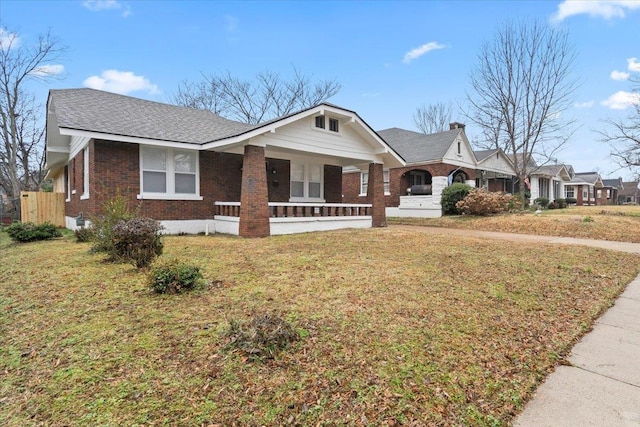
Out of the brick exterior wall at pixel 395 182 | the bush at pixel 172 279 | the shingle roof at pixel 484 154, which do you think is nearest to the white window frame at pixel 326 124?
the bush at pixel 172 279

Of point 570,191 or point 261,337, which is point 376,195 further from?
point 570,191

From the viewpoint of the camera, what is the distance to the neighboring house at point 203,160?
1045cm

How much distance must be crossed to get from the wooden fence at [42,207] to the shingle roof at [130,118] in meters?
5.75

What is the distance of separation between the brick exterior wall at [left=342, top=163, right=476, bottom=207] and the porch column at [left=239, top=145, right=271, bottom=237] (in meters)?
12.8

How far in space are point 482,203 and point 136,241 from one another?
54.9 ft

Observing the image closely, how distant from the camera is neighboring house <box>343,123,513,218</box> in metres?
21.3

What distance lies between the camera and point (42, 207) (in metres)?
16.4

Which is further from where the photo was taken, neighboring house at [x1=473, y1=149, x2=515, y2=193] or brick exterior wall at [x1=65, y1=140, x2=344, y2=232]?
neighboring house at [x1=473, y1=149, x2=515, y2=193]

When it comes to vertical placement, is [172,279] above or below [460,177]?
below

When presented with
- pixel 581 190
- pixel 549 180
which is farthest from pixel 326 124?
pixel 581 190

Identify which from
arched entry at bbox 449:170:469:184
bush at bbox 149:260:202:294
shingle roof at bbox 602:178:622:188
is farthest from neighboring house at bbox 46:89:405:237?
shingle roof at bbox 602:178:622:188

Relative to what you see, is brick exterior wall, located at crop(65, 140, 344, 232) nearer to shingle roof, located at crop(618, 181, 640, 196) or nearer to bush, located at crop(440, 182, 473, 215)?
bush, located at crop(440, 182, 473, 215)

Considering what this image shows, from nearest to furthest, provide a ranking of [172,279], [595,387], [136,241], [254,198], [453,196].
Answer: [595,387] < [172,279] < [136,241] < [254,198] < [453,196]

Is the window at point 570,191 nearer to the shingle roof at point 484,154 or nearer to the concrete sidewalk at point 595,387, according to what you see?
the shingle roof at point 484,154
